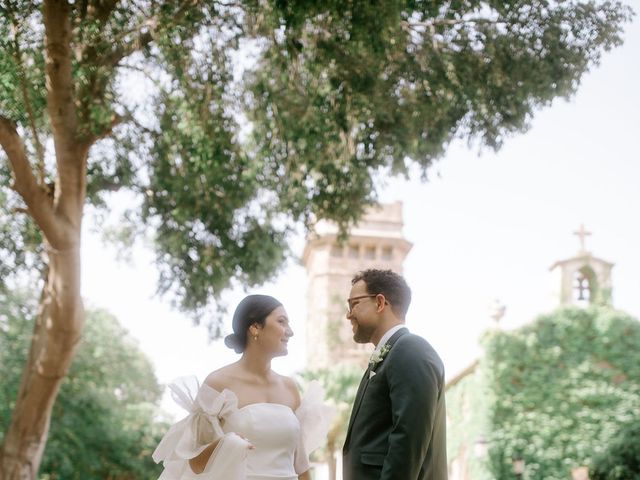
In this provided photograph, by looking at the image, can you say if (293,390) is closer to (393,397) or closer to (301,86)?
(393,397)

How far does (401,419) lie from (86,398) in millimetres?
25641

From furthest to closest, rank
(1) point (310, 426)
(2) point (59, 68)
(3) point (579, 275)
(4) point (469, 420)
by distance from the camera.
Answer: (3) point (579, 275) → (4) point (469, 420) → (2) point (59, 68) → (1) point (310, 426)

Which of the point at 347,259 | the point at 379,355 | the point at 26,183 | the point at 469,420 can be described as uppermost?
the point at 347,259

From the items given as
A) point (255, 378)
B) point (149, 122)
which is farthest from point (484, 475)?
point (255, 378)

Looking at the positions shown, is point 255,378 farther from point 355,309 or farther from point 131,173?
point 131,173

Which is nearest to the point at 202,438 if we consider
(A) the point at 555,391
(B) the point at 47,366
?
(B) the point at 47,366

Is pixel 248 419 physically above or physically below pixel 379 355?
below

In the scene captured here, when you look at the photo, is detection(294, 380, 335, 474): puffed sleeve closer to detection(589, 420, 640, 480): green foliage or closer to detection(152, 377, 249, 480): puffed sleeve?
detection(152, 377, 249, 480): puffed sleeve

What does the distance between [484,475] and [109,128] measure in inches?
675

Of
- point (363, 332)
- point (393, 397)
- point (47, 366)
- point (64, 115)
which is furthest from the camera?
point (47, 366)

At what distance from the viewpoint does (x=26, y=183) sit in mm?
10766

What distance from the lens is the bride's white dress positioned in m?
4.68

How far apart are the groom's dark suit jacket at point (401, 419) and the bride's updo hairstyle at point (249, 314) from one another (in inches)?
34.9

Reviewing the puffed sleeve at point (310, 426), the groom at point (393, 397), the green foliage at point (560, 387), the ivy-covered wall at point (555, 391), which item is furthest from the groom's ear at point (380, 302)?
the green foliage at point (560, 387)
